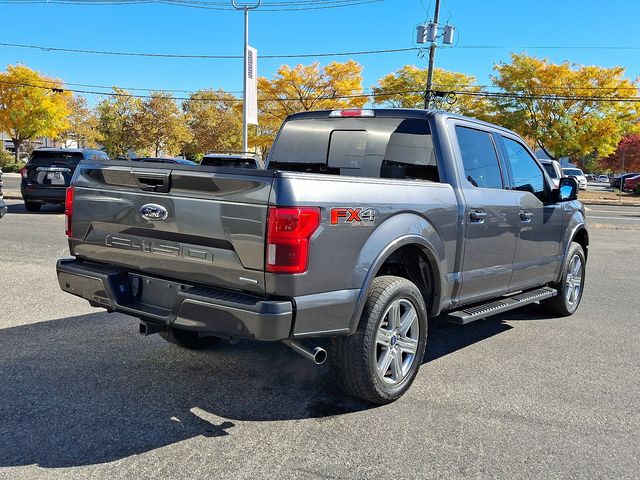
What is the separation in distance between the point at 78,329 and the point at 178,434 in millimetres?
2376

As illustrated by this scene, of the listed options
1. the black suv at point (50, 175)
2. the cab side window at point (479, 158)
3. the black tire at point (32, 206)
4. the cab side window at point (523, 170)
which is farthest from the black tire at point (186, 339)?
the black tire at point (32, 206)

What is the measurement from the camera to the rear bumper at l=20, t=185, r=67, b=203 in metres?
14.1

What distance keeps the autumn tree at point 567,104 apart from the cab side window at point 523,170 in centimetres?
3449

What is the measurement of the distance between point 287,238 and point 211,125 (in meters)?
61.7

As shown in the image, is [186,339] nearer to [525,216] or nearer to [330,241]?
[330,241]

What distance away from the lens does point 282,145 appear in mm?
5344

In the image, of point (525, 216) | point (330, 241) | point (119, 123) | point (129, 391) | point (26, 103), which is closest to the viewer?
point (330, 241)

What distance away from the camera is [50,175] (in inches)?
559

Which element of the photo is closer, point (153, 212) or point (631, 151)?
point (153, 212)

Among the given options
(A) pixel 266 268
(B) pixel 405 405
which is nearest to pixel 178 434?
(A) pixel 266 268

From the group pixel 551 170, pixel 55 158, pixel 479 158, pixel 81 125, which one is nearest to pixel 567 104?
pixel 551 170

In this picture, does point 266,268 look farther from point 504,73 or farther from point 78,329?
point 504,73

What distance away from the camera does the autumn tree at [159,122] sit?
183ft

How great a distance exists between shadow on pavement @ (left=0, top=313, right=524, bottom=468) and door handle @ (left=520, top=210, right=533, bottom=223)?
1225mm
